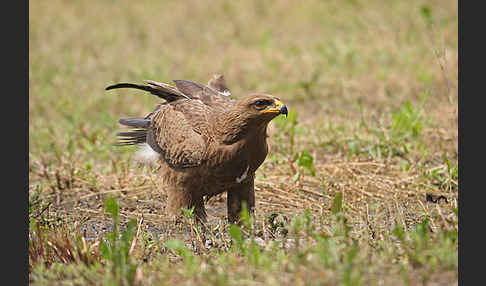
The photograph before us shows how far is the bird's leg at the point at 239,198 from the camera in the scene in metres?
4.56

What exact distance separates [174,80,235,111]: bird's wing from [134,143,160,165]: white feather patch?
0.52 metres

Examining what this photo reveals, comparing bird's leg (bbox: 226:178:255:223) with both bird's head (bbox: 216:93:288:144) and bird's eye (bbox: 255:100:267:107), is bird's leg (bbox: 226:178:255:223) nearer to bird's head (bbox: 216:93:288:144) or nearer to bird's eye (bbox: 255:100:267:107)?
bird's head (bbox: 216:93:288:144)

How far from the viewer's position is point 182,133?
4.60 meters

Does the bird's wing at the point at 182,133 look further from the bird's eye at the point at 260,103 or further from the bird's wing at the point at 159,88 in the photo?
the bird's eye at the point at 260,103

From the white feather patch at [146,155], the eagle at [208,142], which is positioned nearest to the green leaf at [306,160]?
the eagle at [208,142]

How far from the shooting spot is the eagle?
424cm

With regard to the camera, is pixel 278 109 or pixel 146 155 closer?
pixel 278 109

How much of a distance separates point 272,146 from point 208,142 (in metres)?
2.12

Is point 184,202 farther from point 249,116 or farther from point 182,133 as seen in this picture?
point 249,116

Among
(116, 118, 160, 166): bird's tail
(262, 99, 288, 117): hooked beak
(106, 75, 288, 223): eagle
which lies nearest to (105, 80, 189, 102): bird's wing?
(106, 75, 288, 223): eagle

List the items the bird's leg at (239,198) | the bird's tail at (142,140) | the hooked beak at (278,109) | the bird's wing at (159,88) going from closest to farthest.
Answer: the hooked beak at (278,109)
the bird's leg at (239,198)
the bird's wing at (159,88)
the bird's tail at (142,140)

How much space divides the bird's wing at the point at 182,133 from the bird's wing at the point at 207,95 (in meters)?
0.06

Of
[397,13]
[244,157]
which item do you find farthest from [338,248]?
[397,13]

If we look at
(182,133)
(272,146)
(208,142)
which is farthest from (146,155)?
(272,146)
